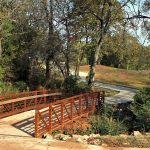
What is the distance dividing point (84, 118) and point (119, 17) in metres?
12.4

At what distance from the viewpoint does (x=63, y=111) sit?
1933 centimetres

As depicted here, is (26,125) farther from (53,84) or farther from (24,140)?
(53,84)

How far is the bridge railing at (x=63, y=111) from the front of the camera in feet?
55.3

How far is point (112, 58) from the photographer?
2891 inches

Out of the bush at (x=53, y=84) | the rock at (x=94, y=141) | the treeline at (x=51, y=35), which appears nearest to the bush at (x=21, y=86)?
the treeline at (x=51, y=35)

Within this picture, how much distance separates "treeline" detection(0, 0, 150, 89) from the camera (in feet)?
104

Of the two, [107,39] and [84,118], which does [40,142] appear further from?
[107,39]

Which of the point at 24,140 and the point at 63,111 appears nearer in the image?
the point at 24,140

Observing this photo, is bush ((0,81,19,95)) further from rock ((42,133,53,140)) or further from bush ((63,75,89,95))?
rock ((42,133,53,140))

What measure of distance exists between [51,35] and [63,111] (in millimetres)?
14623

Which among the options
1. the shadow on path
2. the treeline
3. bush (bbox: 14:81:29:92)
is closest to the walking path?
the shadow on path

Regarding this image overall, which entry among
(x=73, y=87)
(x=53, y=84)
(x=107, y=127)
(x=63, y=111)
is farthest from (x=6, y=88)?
(x=107, y=127)

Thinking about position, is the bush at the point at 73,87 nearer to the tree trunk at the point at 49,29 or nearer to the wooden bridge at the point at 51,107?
the wooden bridge at the point at 51,107

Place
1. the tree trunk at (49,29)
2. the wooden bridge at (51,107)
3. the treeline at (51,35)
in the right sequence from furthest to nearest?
the tree trunk at (49,29), the treeline at (51,35), the wooden bridge at (51,107)
